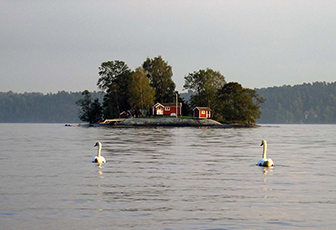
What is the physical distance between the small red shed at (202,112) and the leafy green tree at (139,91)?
13.3 metres

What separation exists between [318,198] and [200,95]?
139 meters

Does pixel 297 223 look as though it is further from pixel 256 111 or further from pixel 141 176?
pixel 256 111

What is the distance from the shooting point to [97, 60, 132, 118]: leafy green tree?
149625 mm

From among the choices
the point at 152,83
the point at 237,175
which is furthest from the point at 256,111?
the point at 237,175

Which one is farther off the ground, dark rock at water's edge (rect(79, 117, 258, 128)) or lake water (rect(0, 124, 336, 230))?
dark rock at water's edge (rect(79, 117, 258, 128))

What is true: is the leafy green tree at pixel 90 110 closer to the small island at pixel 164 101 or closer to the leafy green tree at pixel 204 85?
the small island at pixel 164 101

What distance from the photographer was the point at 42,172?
78.2 feet

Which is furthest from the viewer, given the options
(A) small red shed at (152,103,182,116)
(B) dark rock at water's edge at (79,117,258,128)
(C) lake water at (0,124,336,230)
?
(A) small red shed at (152,103,182,116)

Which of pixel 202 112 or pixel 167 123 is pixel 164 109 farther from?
pixel 202 112

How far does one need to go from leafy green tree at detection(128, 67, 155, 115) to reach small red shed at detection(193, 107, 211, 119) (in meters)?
13.3

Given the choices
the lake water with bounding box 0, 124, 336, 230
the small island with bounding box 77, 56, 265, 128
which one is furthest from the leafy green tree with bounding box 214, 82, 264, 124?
the lake water with bounding box 0, 124, 336, 230

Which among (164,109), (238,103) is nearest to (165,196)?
(238,103)

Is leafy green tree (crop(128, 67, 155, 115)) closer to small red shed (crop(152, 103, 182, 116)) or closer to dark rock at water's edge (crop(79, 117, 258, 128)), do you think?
dark rock at water's edge (crop(79, 117, 258, 128))

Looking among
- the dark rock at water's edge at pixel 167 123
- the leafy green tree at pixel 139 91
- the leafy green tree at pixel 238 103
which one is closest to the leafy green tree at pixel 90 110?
the dark rock at water's edge at pixel 167 123
